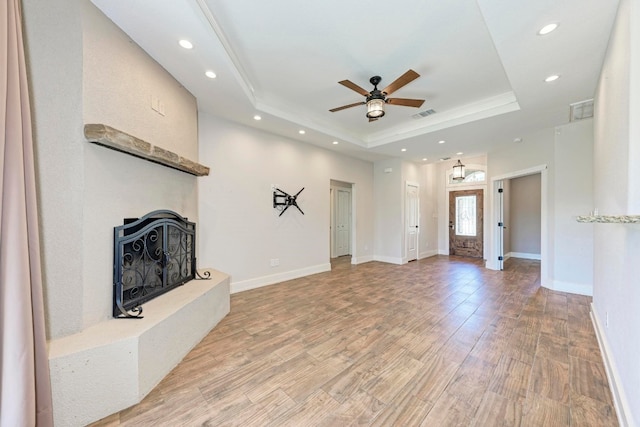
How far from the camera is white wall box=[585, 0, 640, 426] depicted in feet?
4.78

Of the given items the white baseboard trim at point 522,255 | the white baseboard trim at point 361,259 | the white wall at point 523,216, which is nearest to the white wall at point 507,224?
the white wall at point 523,216

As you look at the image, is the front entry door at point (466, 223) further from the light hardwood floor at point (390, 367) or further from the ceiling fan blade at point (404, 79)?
the ceiling fan blade at point (404, 79)

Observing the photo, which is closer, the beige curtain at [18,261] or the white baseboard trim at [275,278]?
the beige curtain at [18,261]

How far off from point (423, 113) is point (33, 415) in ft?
17.0

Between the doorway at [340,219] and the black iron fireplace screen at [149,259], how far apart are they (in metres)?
4.99

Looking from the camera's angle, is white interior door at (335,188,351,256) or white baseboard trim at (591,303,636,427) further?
white interior door at (335,188,351,256)

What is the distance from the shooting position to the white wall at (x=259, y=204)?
12.6ft

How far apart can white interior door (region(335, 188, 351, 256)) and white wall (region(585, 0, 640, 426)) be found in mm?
5786

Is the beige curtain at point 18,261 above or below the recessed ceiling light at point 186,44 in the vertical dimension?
below

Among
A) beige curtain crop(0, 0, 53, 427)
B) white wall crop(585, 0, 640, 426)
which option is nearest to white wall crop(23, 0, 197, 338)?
beige curtain crop(0, 0, 53, 427)

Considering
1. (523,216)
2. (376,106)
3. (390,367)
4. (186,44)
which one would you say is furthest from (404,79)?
(523,216)

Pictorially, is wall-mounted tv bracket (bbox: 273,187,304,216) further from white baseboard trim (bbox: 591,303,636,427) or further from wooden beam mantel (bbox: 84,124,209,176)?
white baseboard trim (bbox: 591,303,636,427)

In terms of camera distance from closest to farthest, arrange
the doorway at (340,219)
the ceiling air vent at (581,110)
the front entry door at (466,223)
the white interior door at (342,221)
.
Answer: the ceiling air vent at (581,110)
the front entry door at (466,223)
the doorway at (340,219)
the white interior door at (342,221)

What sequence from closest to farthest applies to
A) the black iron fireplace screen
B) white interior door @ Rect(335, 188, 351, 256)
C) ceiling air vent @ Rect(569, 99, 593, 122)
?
1. the black iron fireplace screen
2. ceiling air vent @ Rect(569, 99, 593, 122)
3. white interior door @ Rect(335, 188, 351, 256)
